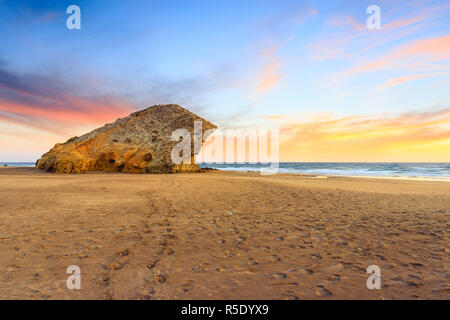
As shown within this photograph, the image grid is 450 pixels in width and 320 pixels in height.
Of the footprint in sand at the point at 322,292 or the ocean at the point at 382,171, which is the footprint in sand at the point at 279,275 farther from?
the ocean at the point at 382,171

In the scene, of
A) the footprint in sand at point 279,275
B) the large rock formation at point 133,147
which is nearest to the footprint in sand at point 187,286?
the footprint in sand at point 279,275

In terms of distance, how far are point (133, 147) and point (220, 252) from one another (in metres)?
22.8

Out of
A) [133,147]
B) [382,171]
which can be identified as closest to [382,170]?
[382,171]

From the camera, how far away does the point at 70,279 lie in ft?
10.6

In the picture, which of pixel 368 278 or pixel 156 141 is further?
pixel 156 141

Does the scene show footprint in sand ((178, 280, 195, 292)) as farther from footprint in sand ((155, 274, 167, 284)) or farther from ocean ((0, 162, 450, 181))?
ocean ((0, 162, 450, 181))

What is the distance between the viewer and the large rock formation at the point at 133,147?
2297 cm

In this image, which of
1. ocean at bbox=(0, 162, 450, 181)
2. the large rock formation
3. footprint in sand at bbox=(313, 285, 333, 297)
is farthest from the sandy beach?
ocean at bbox=(0, 162, 450, 181)

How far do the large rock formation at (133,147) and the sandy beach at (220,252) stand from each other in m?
16.3

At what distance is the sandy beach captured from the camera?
3.03m

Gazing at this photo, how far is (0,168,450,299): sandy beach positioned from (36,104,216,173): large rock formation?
16.3 meters
